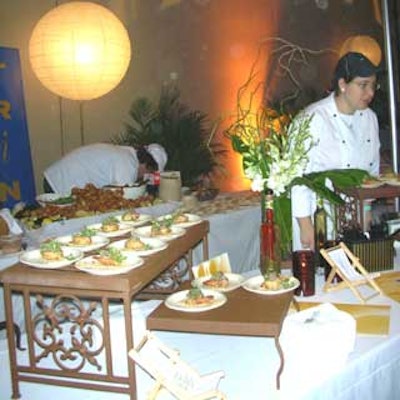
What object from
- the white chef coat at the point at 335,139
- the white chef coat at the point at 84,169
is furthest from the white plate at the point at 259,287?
the white chef coat at the point at 84,169

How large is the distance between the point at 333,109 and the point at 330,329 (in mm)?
1288

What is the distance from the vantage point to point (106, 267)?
1297mm

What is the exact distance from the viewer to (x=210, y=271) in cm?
167

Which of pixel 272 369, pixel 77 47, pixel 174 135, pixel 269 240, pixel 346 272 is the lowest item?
pixel 272 369

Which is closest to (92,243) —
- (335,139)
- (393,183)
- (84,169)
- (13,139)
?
(393,183)

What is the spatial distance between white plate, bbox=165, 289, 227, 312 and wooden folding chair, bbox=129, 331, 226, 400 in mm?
166

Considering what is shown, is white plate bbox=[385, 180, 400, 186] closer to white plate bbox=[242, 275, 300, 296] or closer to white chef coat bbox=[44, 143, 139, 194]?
white plate bbox=[242, 275, 300, 296]

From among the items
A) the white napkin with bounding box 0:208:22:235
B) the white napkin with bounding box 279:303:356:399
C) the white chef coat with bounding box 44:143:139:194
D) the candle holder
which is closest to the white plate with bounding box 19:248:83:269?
the white napkin with bounding box 279:303:356:399

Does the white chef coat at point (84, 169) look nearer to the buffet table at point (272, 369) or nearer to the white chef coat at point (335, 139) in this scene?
the white chef coat at point (335, 139)

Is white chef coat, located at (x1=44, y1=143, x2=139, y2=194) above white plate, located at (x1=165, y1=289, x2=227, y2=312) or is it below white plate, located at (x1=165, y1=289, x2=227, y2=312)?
above

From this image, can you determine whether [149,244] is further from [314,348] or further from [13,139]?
[13,139]

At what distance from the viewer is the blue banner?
15.1ft

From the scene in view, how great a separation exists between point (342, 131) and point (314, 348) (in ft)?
4.28

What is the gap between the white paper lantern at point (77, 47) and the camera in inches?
116
